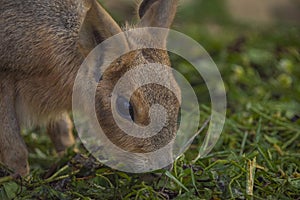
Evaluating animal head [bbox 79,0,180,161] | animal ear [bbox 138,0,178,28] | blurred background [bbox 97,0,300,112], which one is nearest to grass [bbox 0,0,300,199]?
blurred background [bbox 97,0,300,112]

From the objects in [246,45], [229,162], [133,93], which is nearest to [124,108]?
[133,93]

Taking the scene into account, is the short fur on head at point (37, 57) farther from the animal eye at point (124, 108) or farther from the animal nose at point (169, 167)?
the animal nose at point (169, 167)

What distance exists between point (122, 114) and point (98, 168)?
0.46 m

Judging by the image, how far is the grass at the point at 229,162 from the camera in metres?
4.40

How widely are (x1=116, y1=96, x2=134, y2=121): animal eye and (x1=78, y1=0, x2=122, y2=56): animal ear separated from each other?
0.38 meters

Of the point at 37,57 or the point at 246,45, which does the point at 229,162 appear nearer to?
the point at 37,57

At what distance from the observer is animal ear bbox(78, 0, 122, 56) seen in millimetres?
4336

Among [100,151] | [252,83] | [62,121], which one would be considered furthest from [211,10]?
[100,151]

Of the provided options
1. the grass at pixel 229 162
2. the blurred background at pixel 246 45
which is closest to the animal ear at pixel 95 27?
the blurred background at pixel 246 45

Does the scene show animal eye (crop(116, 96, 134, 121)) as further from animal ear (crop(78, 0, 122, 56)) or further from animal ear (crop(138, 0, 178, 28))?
animal ear (crop(138, 0, 178, 28))

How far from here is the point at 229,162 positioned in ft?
15.2

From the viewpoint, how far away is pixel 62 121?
556 cm

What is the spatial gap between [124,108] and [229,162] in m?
0.75

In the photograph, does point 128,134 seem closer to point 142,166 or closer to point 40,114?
point 142,166
